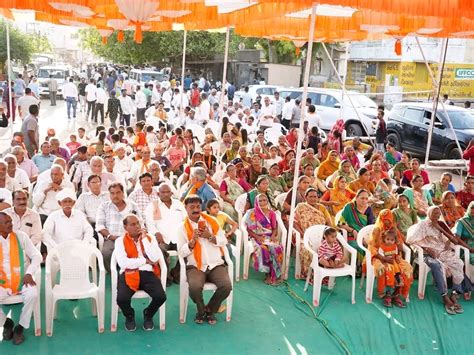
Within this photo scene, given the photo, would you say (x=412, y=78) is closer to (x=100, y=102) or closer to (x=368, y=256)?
(x=100, y=102)

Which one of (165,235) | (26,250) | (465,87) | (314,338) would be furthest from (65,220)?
(465,87)

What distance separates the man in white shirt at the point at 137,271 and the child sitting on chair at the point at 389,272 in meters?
2.31

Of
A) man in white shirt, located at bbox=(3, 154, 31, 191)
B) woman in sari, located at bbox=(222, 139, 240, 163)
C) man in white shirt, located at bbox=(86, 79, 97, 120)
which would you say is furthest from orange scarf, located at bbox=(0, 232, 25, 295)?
man in white shirt, located at bbox=(86, 79, 97, 120)

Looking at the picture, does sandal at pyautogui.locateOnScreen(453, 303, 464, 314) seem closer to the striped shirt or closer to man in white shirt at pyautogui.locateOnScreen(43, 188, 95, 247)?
the striped shirt

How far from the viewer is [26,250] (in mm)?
4523

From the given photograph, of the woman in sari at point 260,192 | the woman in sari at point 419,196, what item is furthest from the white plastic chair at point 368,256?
the woman in sari at point 419,196

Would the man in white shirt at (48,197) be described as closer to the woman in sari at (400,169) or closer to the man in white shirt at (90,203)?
the man in white shirt at (90,203)

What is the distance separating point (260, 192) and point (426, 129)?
8.37 metres

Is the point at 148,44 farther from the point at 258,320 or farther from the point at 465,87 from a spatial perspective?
the point at 258,320

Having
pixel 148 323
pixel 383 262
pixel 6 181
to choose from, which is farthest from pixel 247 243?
pixel 6 181

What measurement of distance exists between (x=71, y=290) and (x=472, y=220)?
435cm

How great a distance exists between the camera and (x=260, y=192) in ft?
20.6

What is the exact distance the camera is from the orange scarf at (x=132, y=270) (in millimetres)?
4504

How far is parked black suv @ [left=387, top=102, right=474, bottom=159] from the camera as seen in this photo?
12.5 metres
